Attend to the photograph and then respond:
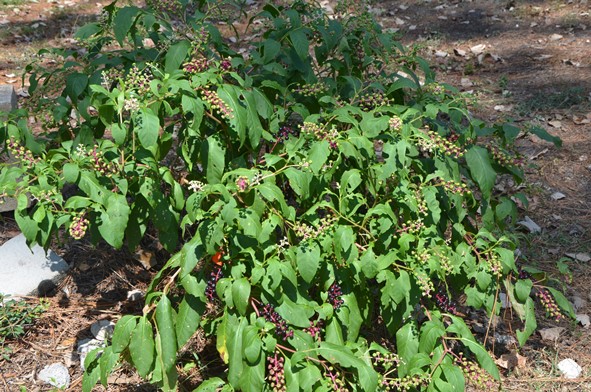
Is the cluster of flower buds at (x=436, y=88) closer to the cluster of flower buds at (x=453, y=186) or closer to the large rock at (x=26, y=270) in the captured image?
the cluster of flower buds at (x=453, y=186)

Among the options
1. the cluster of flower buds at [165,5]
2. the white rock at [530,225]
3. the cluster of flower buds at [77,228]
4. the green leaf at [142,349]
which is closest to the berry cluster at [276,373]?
the green leaf at [142,349]

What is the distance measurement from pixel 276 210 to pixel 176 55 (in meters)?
0.80

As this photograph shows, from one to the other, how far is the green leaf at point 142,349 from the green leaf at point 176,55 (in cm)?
108

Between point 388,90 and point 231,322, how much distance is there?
130 centimetres

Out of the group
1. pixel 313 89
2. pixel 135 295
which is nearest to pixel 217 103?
pixel 313 89

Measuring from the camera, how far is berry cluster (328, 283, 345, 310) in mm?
2785

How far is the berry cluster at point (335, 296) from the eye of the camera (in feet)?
9.14

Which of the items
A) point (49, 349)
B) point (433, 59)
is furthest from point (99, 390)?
point (433, 59)

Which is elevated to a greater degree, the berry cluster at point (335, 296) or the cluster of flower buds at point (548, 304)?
the berry cluster at point (335, 296)

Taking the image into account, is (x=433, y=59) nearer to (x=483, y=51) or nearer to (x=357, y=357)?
(x=483, y=51)

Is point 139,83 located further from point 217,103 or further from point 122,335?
point 122,335

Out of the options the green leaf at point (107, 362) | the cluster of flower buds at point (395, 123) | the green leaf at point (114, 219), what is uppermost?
Answer: the cluster of flower buds at point (395, 123)

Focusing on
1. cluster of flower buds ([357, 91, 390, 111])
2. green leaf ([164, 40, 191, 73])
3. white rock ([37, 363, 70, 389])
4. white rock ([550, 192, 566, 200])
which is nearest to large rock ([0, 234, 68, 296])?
white rock ([37, 363, 70, 389])

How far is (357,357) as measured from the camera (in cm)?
266
